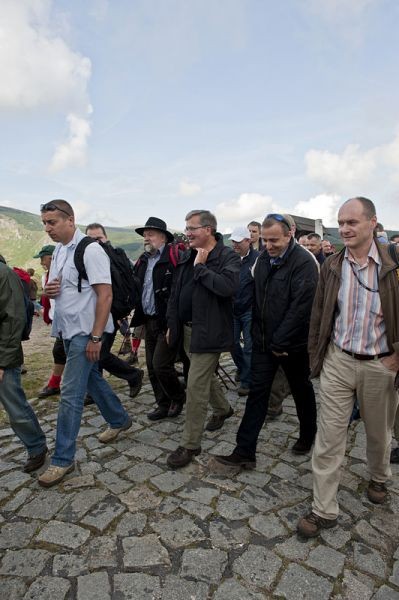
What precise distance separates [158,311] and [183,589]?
309cm

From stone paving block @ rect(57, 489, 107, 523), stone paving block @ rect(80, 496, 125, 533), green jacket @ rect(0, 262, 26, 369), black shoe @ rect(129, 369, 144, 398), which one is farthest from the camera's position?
black shoe @ rect(129, 369, 144, 398)

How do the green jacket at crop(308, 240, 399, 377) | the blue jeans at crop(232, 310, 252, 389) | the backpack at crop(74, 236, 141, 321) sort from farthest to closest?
the blue jeans at crop(232, 310, 252, 389), the backpack at crop(74, 236, 141, 321), the green jacket at crop(308, 240, 399, 377)

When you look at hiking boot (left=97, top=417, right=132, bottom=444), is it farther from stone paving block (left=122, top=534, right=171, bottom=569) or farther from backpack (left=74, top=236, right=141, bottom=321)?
stone paving block (left=122, top=534, right=171, bottom=569)

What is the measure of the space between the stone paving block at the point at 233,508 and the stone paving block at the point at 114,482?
875 mm

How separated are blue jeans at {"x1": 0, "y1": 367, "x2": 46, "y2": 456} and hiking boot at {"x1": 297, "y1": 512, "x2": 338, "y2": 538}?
8.44ft

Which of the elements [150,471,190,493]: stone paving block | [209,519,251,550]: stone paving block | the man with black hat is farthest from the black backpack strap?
[209,519,251,550]: stone paving block

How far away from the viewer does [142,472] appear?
3811mm

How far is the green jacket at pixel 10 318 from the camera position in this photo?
3451 millimetres

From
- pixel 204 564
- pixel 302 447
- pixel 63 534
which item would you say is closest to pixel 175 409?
pixel 302 447

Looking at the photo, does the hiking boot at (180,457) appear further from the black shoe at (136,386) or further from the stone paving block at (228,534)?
the black shoe at (136,386)

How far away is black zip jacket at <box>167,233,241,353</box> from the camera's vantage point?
3.75 meters

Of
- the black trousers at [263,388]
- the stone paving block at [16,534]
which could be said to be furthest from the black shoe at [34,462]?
the black trousers at [263,388]

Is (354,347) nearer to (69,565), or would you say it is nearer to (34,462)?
(69,565)

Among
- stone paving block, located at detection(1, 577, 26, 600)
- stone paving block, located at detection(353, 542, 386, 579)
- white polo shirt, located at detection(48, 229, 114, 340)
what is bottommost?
stone paving block, located at detection(1, 577, 26, 600)
